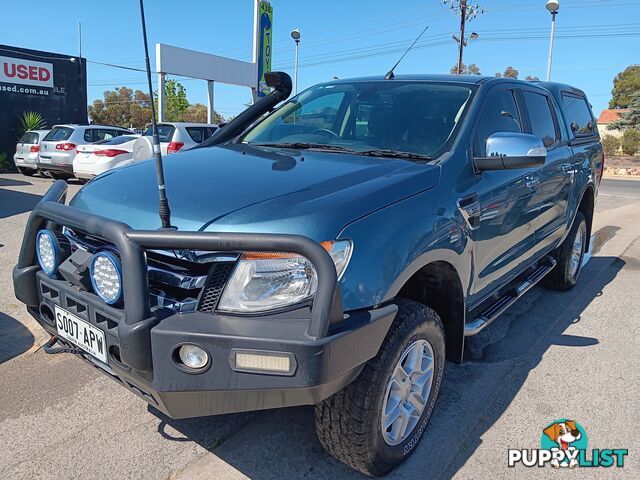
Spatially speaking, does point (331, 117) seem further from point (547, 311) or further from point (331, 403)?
point (547, 311)

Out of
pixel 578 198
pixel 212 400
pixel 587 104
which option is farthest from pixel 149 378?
pixel 587 104

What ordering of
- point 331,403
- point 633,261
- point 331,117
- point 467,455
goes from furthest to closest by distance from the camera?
point 633,261 → point 331,117 → point 467,455 → point 331,403

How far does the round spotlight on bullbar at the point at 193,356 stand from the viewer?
72.6 inches

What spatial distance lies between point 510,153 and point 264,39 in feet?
56.7

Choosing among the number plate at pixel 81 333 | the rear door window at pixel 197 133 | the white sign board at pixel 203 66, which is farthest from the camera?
the white sign board at pixel 203 66

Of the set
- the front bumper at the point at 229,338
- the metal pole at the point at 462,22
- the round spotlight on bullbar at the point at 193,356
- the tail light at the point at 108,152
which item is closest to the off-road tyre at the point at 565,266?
the front bumper at the point at 229,338

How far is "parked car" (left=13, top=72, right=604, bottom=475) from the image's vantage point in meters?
1.84

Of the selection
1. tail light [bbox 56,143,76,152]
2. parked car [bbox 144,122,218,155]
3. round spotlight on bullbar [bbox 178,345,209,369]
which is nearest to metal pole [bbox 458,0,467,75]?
parked car [bbox 144,122,218,155]

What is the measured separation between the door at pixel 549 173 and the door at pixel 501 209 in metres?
0.20

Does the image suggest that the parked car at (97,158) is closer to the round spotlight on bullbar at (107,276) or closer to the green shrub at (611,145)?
the round spotlight on bullbar at (107,276)

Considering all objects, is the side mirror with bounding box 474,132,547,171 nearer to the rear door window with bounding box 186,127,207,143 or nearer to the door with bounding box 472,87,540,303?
the door with bounding box 472,87,540,303

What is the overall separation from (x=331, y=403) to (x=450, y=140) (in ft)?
5.14

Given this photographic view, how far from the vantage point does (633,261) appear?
6844 mm

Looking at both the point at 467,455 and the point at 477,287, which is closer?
the point at 467,455
